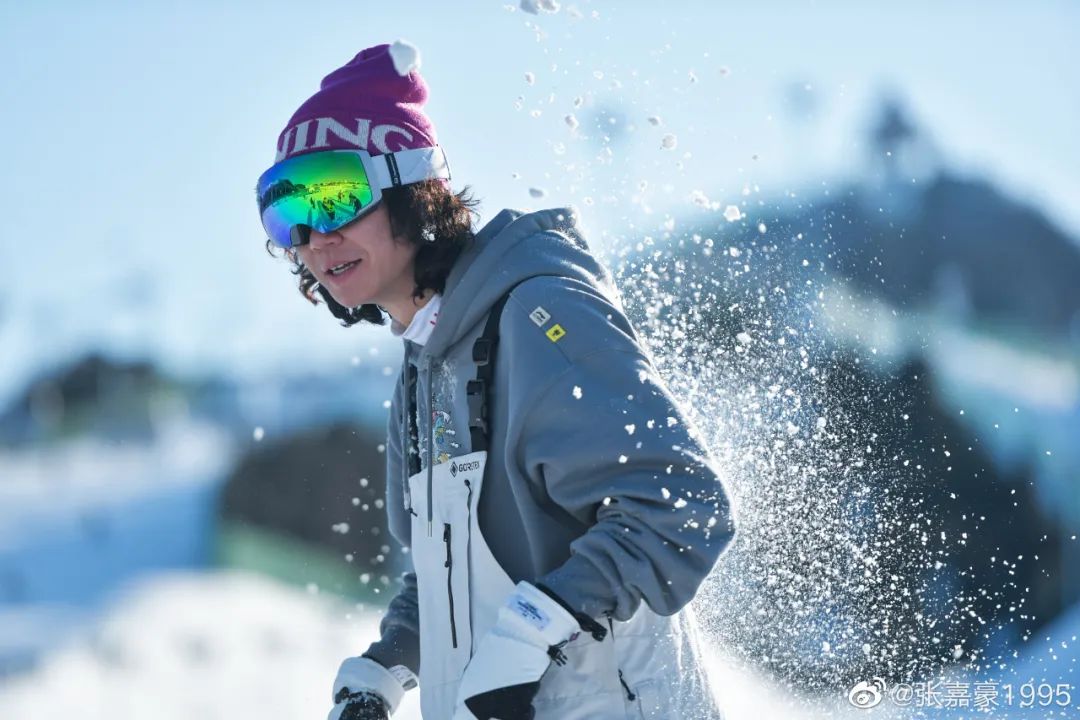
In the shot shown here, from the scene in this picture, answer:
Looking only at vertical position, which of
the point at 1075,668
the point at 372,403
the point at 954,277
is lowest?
the point at 1075,668

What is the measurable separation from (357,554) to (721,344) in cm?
1680

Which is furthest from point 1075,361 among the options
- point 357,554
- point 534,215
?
point 357,554

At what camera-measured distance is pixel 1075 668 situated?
6.18 m

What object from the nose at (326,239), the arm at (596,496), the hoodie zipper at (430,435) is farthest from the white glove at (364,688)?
the nose at (326,239)

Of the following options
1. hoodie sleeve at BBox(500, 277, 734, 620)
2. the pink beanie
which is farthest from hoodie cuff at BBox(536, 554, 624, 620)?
the pink beanie

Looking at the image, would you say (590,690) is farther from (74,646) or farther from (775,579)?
(74,646)

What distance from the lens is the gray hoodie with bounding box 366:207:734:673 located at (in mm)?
2117

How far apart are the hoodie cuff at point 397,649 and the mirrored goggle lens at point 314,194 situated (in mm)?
992

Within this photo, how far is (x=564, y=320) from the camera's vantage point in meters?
2.24

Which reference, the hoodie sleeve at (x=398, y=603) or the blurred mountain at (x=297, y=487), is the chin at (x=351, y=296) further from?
the blurred mountain at (x=297, y=487)

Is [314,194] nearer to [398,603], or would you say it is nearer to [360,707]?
[398,603]

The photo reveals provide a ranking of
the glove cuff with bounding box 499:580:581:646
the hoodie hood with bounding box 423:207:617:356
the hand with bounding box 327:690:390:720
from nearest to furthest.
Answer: the glove cuff with bounding box 499:580:581:646, the hoodie hood with bounding box 423:207:617:356, the hand with bounding box 327:690:390:720

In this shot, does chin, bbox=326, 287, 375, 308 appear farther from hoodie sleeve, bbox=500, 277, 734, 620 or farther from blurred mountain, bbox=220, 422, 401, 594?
blurred mountain, bbox=220, 422, 401, 594

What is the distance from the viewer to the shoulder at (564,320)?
222 centimetres
